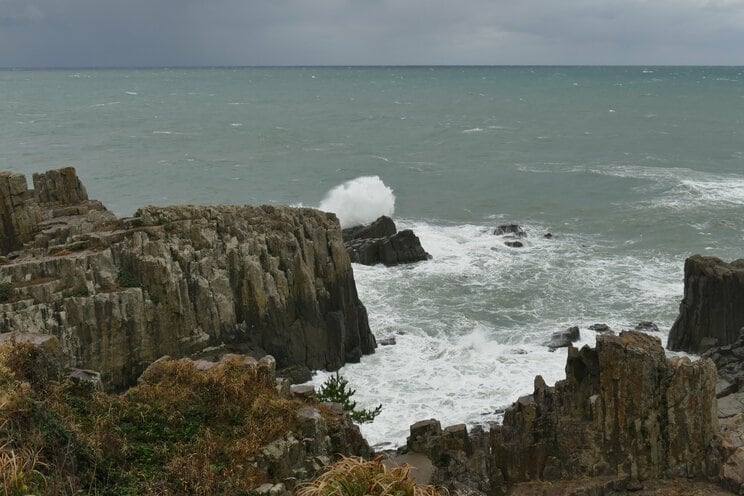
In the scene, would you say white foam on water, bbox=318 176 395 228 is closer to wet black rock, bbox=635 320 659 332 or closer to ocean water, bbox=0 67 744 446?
ocean water, bbox=0 67 744 446

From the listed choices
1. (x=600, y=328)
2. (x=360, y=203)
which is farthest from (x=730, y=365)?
(x=360, y=203)

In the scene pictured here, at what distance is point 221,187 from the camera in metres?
81.4

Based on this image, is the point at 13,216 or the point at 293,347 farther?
the point at 293,347

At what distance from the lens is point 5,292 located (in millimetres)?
28469

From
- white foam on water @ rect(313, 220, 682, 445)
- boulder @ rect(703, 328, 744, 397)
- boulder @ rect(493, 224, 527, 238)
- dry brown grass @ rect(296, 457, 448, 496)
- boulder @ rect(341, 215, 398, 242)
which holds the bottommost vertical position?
white foam on water @ rect(313, 220, 682, 445)

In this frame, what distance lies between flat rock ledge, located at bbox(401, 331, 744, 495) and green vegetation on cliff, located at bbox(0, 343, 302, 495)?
6.94 meters

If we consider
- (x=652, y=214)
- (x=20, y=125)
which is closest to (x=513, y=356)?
(x=652, y=214)

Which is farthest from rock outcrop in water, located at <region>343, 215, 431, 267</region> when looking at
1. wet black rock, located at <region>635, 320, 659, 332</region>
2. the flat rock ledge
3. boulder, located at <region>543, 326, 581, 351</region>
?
the flat rock ledge

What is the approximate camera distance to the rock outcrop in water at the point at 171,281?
29656 mm

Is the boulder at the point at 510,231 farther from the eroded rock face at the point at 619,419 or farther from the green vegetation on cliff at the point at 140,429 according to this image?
the green vegetation on cliff at the point at 140,429

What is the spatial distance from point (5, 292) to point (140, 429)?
47.1ft

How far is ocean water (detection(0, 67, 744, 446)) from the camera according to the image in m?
38.4

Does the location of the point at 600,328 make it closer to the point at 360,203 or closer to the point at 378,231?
the point at 378,231

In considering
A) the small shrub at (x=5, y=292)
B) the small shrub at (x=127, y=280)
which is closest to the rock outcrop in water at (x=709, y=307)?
the small shrub at (x=127, y=280)
